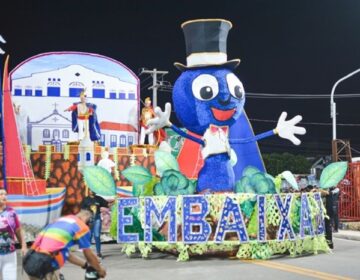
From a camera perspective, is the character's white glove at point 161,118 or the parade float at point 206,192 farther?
the character's white glove at point 161,118

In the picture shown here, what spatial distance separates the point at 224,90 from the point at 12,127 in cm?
524

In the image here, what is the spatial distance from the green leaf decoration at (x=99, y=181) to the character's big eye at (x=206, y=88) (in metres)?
2.61

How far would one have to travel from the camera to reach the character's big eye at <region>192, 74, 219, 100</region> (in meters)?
12.9

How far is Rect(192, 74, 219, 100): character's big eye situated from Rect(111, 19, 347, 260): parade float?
21mm

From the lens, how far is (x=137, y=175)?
13188 mm

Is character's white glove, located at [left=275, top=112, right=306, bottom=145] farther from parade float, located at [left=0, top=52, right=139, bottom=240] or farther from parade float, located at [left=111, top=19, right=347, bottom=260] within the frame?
parade float, located at [left=0, top=52, right=139, bottom=240]

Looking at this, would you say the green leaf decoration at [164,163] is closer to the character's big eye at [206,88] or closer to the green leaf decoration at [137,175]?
the green leaf decoration at [137,175]

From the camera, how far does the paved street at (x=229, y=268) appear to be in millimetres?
9883

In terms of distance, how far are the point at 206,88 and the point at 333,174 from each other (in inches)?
139

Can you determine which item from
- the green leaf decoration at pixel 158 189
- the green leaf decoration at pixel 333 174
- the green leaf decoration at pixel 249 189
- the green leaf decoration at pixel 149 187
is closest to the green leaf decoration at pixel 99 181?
the green leaf decoration at pixel 149 187

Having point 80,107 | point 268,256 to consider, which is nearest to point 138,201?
point 268,256

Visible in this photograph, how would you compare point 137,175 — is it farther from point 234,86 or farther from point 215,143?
point 234,86

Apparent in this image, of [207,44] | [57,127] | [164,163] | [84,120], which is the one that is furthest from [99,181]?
[57,127]

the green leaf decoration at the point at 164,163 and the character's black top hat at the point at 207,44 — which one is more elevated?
the character's black top hat at the point at 207,44
